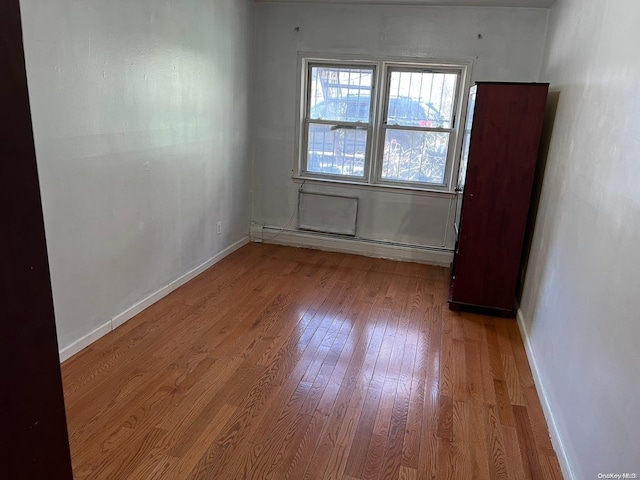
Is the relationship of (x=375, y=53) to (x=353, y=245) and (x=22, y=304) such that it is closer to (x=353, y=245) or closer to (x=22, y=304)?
(x=353, y=245)

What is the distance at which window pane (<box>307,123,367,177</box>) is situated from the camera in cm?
456

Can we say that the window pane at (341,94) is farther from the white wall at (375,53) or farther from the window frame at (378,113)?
the white wall at (375,53)

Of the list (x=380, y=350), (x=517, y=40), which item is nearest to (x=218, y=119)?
(x=380, y=350)

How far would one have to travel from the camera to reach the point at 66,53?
2.28m

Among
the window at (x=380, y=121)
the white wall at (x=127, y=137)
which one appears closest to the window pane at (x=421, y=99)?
the window at (x=380, y=121)

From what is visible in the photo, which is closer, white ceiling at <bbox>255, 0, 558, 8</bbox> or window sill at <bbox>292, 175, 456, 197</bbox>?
white ceiling at <bbox>255, 0, 558, 8</bbox>

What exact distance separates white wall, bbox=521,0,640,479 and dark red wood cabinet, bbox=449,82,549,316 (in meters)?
0.19

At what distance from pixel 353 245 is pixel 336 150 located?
1.00 metres

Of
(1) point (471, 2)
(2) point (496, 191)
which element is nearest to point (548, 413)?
(2) point (496, 191)

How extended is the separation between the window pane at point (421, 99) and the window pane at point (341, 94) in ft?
0.82

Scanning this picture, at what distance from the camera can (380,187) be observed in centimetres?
456

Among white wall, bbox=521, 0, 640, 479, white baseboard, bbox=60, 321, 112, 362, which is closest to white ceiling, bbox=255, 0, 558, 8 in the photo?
white wall, bbox=521, 0, 640, 479

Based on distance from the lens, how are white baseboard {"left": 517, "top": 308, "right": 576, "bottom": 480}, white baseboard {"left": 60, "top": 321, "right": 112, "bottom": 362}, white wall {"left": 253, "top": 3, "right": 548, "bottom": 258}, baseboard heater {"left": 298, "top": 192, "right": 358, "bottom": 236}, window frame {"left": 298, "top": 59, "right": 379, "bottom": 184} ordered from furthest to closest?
baseboard heater {"left": 298, "top": 192, "right": 358, "bottom": 236}
window frame {"left": 298, "top": 59, "right": 379, "bottom": 184}
white wall {"left": 253, "top": 3, "right": 548, "bottom": 258}
white baseboard {"left": 60, "top": 321, "right": 112, "bottom": 362}
white baseboard {"left": 517, "top": 308, "right": 576, "bottom": 480}

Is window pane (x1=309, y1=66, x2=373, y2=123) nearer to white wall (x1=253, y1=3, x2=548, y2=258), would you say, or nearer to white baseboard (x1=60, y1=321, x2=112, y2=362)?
white wall (x1=253, y1=3, x2=548, y2=258)
